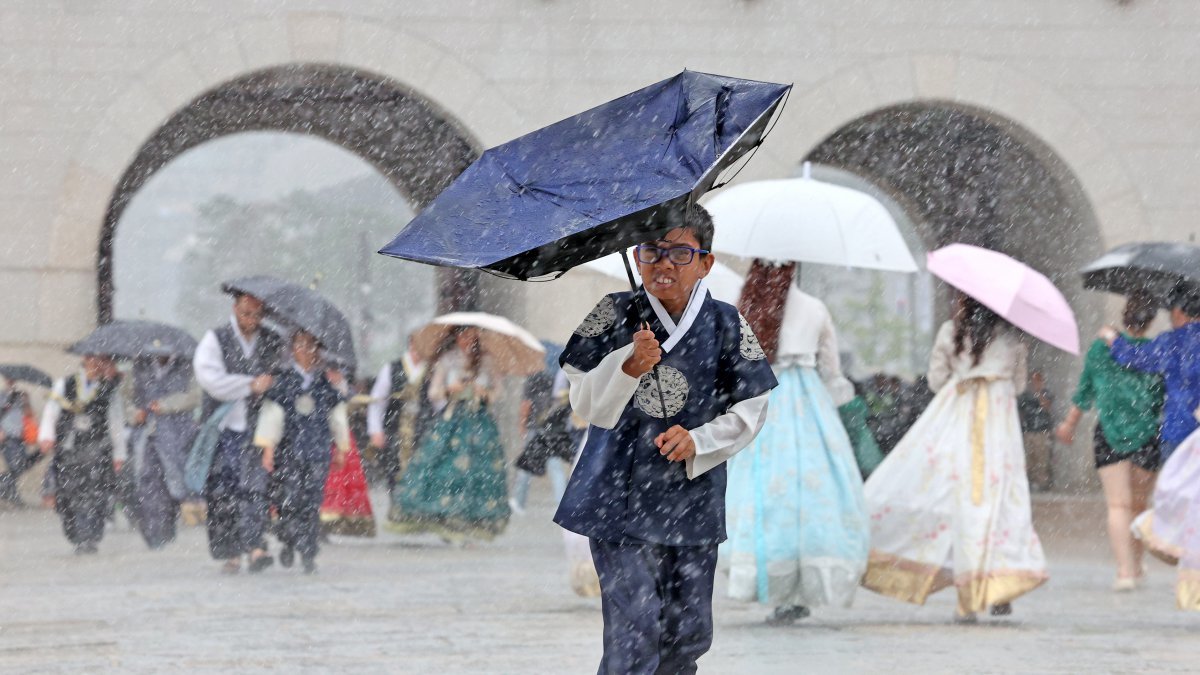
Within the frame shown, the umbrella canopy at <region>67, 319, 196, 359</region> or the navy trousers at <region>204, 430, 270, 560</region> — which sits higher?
the umbrella canopy at <region>67, 319, 196, 359</region>

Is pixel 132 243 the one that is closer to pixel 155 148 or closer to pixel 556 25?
pixel 155 148

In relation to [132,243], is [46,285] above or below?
below

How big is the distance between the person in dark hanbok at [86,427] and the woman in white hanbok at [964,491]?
274 inches

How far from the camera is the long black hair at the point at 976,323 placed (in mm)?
9281

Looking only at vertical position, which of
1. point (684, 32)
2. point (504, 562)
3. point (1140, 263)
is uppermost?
point (684, 32)

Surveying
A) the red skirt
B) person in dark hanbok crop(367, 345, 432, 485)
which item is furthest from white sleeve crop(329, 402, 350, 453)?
person in dark hanbok crop(367, 345, 432, 485)

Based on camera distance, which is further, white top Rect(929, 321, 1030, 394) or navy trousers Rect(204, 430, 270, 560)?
navy trousers Rect(204, 430, 270, 560)

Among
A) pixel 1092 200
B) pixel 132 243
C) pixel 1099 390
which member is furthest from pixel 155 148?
pixel 132 243

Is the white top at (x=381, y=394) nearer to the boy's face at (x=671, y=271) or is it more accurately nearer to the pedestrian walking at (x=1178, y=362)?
the pedestrian walking at (x=1178, y=362)

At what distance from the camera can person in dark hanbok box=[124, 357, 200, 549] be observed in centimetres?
1434

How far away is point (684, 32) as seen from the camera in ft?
58.9

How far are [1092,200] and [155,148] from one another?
10.4 metres

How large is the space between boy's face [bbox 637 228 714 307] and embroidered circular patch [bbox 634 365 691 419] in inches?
7.8

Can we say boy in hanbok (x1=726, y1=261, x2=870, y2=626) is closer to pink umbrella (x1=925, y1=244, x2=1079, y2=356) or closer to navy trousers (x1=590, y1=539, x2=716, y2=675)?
pink umbrella (x1=925, y1=244, x2=1079, y2=356)
